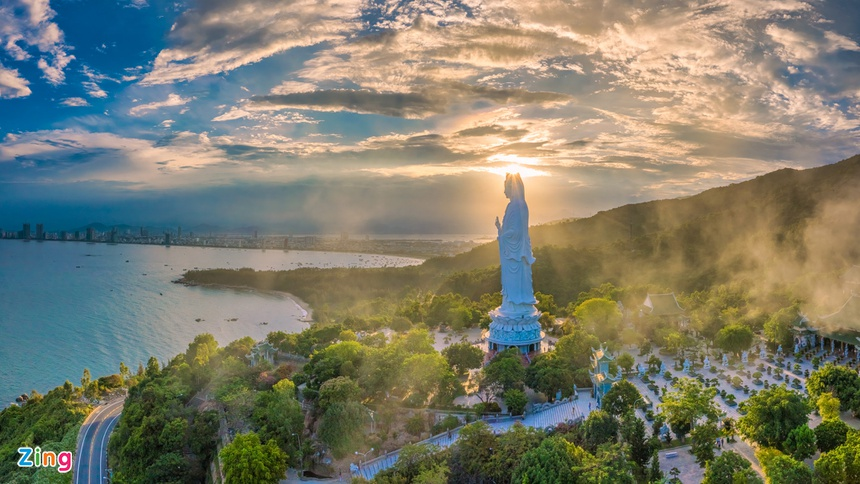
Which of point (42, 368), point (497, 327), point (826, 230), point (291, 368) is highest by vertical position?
point (826, 230)

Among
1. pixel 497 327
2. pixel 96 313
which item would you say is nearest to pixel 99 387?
pixel 497 327

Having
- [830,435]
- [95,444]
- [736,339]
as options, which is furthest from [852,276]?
[95,444]

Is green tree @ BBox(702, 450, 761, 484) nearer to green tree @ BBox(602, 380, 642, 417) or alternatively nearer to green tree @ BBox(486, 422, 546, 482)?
green tree @ BBox(602, 380, 642, 417)

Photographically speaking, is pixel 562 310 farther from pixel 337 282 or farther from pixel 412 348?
pixel 337 282

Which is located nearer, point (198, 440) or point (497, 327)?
point (198, 440)

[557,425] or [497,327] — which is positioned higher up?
[497,327]

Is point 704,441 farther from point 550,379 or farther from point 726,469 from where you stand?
point 550,379

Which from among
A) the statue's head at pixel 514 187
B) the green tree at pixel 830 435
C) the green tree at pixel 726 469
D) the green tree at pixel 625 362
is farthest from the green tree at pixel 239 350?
the green tree at pixel 830 435

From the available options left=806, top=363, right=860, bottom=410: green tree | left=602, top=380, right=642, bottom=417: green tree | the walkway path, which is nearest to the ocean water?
the walkway path
